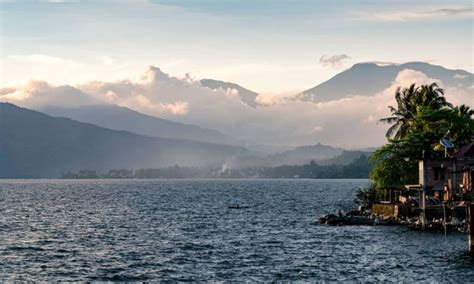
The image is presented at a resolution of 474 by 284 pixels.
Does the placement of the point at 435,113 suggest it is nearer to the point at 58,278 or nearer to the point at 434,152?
the point at 434,152

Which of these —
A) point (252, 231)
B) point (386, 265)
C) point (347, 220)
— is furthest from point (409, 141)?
point (386, 265)

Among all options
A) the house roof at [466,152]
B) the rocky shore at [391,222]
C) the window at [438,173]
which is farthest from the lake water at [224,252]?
the house roof at [466,152]

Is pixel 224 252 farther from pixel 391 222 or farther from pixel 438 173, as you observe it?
pixel 438 173

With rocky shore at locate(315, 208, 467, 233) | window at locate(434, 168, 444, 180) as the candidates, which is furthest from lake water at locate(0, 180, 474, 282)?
window at locate(434, 168, 444, 180)

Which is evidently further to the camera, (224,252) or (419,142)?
(419,142)

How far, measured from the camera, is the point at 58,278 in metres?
58.1

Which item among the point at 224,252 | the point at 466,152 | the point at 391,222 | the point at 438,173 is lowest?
the point at 224,252

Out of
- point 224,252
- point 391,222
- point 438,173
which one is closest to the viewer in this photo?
point 224,252

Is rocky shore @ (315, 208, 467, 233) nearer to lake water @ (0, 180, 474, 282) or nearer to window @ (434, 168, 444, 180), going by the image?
lake water @ (0, 180, 474, 282)

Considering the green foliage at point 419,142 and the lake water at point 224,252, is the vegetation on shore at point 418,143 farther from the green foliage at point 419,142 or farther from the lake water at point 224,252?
the lake water at point 224,252

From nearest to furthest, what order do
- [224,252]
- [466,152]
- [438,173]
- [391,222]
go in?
[224,252] < [391,222] < [466,152] < [438,173]

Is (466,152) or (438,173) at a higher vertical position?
(466,152)

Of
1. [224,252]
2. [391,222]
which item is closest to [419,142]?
[391,222]

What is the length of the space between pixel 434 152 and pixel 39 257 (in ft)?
220
